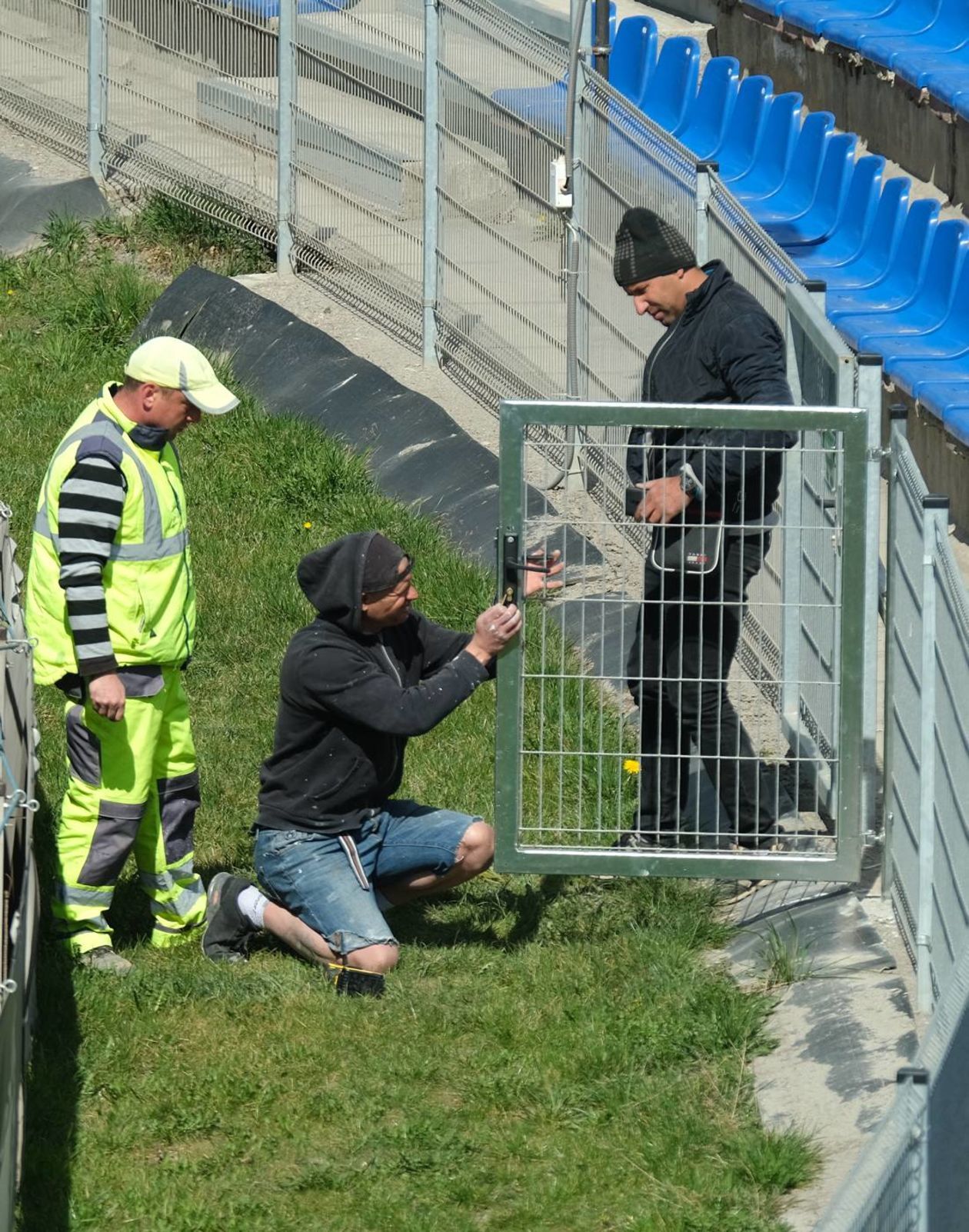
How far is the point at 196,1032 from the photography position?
18.4ft

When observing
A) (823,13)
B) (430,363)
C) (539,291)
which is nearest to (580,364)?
(539,291)

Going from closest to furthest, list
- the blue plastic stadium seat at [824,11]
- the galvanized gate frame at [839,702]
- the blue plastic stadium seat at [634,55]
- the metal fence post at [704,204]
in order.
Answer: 1. the galvanized gate frame at [839,702]
2. the metal fence post at [704,204]
3. the blue plastic stadium seat at [824,11]
4. the blue plastic stadium seat at [634,55]

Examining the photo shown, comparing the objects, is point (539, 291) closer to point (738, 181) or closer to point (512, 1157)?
point (738, 181)

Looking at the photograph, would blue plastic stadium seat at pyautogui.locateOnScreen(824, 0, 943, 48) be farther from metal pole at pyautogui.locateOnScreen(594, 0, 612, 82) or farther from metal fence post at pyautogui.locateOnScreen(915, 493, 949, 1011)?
metal fence post at pyautogui.locateOnScreen(915, 493, 949, 1011)

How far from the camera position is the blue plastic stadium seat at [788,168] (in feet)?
42.6

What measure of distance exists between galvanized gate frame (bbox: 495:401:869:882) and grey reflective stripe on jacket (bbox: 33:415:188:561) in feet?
3.34

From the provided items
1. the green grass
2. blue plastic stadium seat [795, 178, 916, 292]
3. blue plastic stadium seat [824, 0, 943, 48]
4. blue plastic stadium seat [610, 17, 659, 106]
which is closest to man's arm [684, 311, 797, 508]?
the green grass

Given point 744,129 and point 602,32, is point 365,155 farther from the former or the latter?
point 744,129

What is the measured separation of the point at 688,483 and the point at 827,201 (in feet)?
24.6

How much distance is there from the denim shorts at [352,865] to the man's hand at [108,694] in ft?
1.87

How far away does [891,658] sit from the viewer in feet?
19.4

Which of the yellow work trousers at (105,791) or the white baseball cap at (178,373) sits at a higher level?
the white baseball cap at (178,373)

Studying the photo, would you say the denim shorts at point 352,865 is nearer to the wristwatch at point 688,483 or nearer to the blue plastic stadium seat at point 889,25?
the wristwatch at point 688,483

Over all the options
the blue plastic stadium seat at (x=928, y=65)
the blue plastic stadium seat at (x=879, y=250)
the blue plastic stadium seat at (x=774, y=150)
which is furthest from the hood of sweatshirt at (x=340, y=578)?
the blue plastic stadium seat at (x=774, y=150)
